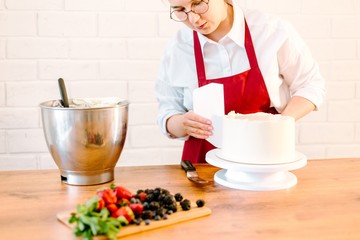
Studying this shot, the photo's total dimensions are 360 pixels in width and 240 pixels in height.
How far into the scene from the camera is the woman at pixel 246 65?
187 centimetres

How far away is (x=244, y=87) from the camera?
6.25 feet

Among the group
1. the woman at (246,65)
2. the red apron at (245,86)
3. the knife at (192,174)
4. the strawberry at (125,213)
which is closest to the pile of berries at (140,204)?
the strawberry at (125,213)

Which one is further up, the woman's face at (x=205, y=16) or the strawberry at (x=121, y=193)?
the woman's face at (x=205, y=16)

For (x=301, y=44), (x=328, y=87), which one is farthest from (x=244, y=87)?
(x=328, y=87)

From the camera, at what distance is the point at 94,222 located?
1.03m

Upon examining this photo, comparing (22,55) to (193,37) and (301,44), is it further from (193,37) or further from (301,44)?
(301,44)

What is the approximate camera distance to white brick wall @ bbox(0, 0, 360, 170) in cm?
252

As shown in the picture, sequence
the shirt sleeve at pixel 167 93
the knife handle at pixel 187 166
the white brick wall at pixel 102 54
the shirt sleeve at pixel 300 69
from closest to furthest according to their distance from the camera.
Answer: the knife handle at pixel 187 166
the shirt sleeve at pixel 300 69
the shirt sleeve at pixel 167 93
the white brick wall at pixel 102 54

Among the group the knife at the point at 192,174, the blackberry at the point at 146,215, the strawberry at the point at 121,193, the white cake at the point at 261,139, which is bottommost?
the blackberry at the point at 146,215

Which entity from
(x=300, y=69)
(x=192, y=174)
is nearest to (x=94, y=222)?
(x=192, y=174)

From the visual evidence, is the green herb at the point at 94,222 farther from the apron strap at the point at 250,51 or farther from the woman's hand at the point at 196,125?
the apron strap at the point at 250,51

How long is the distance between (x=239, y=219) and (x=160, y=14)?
1.61 meters

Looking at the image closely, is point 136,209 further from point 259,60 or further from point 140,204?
point 259,60

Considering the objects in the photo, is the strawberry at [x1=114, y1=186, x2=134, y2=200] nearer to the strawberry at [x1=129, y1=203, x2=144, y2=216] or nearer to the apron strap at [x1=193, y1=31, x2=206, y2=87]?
the strawberry at [x1=129, y1=203, x2=144, y2=216]
